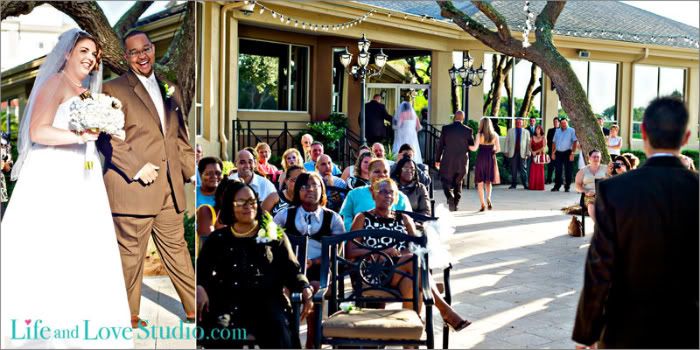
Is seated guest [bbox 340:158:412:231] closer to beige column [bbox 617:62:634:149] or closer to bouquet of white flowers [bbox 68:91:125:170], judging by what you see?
bouquet of white flowers [bbox 68:91:125:170]

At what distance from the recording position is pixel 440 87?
23.2m

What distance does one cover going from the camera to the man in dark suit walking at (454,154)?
1549cm

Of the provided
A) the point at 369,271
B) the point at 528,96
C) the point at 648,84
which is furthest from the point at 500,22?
the point at 648,84

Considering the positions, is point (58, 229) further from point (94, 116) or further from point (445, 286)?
point (445, 286)

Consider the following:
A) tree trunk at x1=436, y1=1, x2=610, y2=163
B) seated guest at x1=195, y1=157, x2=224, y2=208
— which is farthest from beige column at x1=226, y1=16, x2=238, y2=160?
seated guest at x1=195, y1=157, x2=224, y2=208

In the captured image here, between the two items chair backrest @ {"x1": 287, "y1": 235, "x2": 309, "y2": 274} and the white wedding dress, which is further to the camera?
chair backrest @ {"x1": 287, "y1": 235, "x2": 309, "y2": 274}

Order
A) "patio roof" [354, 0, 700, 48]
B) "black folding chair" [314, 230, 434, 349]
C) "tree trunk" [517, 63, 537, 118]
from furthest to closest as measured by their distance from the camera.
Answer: "tree trunk" [517, 63, 537, 118], "patio roof" [354, 0, 700, 48], "black folding chair" [314, 230, 434, 349]

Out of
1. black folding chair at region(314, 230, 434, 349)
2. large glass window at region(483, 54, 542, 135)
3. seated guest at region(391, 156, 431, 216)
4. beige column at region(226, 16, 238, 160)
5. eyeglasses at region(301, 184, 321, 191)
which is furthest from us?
large glass window at region(483, 54, 542, 135)

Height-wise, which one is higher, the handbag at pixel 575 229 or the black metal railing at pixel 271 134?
the black metal railing at pixel 271 134

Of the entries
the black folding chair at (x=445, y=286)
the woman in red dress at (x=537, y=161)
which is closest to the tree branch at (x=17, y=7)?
the black folding chair at (x=445, y=286)

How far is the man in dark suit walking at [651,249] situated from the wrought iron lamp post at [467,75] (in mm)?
16921

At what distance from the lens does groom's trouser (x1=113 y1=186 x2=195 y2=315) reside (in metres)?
5.14

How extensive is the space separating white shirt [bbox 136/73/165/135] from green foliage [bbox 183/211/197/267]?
2.00ft

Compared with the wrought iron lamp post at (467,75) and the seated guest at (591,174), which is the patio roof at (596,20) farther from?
the seated guest at (591,174)
